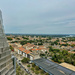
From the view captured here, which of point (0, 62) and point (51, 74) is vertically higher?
point (0, 62)

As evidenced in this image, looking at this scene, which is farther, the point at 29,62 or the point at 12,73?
the point at 29,62

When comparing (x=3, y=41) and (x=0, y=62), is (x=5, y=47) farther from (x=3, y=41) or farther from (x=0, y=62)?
(x=0, y=62)

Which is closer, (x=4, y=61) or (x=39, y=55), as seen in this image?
(x=4, y=61)

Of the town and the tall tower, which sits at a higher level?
the tall tower

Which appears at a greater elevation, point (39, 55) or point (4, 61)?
point (4, 61)

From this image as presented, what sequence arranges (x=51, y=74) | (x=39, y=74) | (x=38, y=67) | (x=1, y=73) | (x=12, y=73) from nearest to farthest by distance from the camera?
(x=1, y=73) < (x=12, y=73) < (x=51, y=74) < (x=39, y=74) < (x=38, y=67)

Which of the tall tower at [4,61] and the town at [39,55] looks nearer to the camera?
the tall tower at [4,61]

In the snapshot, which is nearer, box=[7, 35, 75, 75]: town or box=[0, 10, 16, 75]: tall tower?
box=[0, 10, 16, 75]: tall tower

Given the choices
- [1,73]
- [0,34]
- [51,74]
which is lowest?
[51,74]

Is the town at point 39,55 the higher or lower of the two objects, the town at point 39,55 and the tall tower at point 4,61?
the lower

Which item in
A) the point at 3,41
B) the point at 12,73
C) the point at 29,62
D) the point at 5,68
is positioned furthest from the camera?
the point at 29,62

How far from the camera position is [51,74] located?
1686 cm

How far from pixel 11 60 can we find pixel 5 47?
1956 mm

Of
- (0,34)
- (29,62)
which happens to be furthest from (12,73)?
(29,62)
